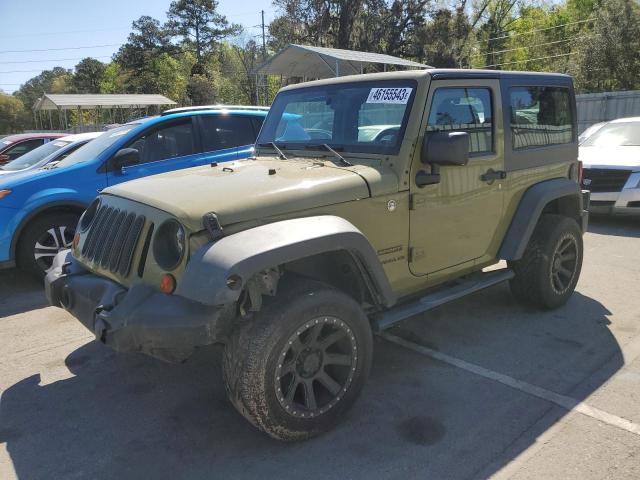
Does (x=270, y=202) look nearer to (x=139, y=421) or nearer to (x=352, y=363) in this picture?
(x=352, y=363)

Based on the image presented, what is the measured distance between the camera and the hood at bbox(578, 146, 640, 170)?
8.03 metres

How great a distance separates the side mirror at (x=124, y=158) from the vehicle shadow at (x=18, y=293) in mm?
1580

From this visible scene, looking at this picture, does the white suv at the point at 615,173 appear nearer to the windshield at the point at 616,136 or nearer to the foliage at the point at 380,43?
the windshield at the point at 616,136

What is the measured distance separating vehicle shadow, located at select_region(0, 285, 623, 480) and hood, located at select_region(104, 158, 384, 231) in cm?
125

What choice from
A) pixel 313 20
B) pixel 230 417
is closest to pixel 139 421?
pixel 230 417

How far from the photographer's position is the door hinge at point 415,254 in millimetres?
3459

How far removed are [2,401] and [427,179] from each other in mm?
3130

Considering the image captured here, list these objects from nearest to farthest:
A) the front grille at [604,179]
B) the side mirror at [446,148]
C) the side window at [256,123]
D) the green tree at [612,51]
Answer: the side mirror at [446,148]
the side window at [256,123]
the front grille at [604,179]
the green tree at [612,51]

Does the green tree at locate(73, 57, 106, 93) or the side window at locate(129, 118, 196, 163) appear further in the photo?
the green tree at locate(73, 57, 106, 93)

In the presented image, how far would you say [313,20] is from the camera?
38562mm

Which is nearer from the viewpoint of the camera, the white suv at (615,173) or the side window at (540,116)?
the side window at (540,116)

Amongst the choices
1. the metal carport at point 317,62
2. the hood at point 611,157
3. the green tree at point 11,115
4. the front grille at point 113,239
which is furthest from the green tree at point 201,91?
the front grille at point 113,239

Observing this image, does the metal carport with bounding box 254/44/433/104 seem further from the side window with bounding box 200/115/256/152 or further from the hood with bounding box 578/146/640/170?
the side window with bounding box 200/115/256/152

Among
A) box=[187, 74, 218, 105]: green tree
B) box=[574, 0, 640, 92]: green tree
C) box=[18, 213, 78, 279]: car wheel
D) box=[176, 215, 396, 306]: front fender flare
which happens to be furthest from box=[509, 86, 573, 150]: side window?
box=[187, 74, 218, 105]: green tree
